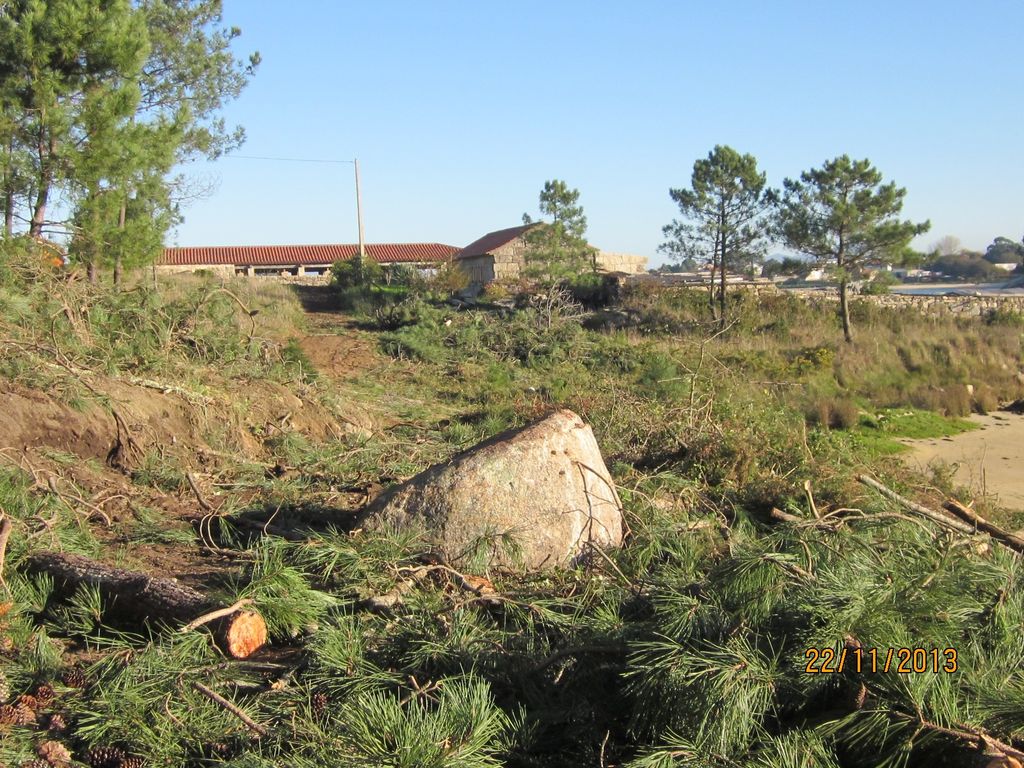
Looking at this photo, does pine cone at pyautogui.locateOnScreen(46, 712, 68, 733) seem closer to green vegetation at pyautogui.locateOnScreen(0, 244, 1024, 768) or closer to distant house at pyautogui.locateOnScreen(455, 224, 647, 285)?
green vegetation at pyautogui.locateOnScreen(0, 244, 1024, 768)

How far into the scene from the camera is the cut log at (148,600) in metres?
4.24

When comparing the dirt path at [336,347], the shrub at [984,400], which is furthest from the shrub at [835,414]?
the dirt path at [336,347]

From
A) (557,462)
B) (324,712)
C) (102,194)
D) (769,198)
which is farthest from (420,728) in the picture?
(769,198)

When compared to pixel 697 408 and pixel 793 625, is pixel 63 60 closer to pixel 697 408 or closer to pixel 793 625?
pixel 697 408

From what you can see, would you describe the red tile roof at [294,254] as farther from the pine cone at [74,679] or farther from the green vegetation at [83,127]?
the pine cone at [74,679]

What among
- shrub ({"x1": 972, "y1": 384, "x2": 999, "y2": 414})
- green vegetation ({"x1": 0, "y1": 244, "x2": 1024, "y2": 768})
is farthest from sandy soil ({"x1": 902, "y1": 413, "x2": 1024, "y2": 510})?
green vegetation ({"x1": 0, "y1": 244, "x2": 1024, "y2": 768})

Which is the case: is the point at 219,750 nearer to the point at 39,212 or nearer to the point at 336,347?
the point at 39,212

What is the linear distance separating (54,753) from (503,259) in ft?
97.9

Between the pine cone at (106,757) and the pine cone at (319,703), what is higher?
the pine cone at (319,703)

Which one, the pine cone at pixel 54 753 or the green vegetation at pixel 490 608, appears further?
the pine cone at pixel 54 753

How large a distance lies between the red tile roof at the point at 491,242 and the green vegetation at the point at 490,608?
2417 centimetres

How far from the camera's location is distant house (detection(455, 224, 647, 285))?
32.2 meters
